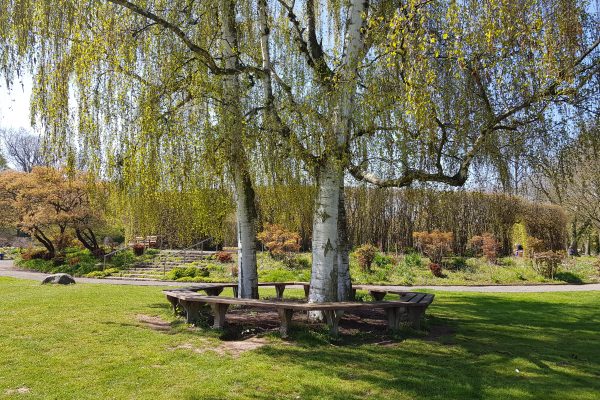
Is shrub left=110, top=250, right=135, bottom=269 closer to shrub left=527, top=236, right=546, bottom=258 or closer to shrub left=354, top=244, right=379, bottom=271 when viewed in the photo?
shrub left=354, top=244, right=379, bottom=271

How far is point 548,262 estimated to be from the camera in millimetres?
16344

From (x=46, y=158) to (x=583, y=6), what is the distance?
7.11m

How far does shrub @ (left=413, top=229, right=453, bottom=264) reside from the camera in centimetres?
1756

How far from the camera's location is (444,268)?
1781 cm

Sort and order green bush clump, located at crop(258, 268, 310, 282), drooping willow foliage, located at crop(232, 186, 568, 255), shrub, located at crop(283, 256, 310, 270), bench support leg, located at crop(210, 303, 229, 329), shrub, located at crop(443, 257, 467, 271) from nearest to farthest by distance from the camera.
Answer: bench support leg, located at crop(210, 303, 229, 329) → green bush clump, located at crop(258, 268, 310, 282) → shrub, located at crop(443, 257, 467, 271) → shrub, located at crop(283, 256, 310, 270) → drooping willow foliage, located at crop(232, 186, 568, 255)

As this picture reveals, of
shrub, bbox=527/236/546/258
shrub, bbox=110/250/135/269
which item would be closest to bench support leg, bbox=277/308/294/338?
shrub, bbox=527/236/546/258

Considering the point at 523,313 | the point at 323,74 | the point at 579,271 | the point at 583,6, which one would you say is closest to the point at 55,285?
the point at 323,74

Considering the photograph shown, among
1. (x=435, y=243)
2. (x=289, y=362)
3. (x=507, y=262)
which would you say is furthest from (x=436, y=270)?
(x=289, y=362)

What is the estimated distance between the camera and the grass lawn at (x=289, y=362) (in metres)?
4.15

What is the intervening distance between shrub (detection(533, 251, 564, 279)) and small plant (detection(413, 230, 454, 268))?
123 inches

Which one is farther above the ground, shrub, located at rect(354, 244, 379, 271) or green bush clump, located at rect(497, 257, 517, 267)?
shrub, located at rect(354, 244, 379, 271)

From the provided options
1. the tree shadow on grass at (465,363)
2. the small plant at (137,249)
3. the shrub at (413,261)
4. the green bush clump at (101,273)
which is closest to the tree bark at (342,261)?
the tree shadow on grass at (465,363)

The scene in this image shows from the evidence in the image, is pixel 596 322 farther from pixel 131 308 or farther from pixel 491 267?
pixel 491 267

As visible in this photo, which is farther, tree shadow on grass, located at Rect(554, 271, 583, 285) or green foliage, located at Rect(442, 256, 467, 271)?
green foliage, located at Rect(442, 256, 467, 271)
